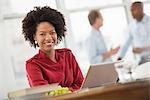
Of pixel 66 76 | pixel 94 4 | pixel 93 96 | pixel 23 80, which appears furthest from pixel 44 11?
pixel 94 4

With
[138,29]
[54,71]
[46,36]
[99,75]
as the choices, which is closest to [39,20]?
[46,36]

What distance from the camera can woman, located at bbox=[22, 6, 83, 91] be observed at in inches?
72.7

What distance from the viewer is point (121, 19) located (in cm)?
425

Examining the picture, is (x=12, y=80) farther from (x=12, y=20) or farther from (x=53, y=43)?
(x=53, y=43)

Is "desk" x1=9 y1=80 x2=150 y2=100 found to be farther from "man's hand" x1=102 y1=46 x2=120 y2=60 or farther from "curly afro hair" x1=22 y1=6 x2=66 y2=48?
"man's hand" x1=102 y1=46 x2=120 y2=60

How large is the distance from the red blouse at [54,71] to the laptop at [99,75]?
292 mm

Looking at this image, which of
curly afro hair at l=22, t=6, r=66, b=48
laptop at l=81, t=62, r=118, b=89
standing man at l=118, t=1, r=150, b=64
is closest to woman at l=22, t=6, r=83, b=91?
curly afro hair at l=22, t=6, r=66, b=48

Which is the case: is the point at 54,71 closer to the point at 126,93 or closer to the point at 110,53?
the point at 126,93

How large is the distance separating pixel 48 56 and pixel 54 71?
0.40 feet

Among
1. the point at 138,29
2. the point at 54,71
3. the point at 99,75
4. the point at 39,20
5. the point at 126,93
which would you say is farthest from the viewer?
the point at 138,29

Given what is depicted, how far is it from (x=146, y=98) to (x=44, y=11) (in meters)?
1.63

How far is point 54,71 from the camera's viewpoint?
1.88 m

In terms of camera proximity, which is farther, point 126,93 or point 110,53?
point 110,53

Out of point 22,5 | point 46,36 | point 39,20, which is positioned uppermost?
point 22,5
